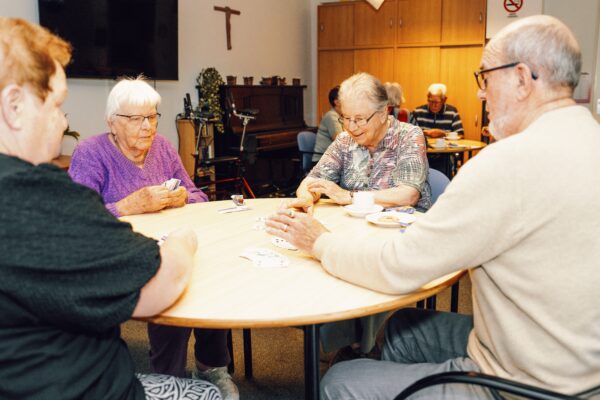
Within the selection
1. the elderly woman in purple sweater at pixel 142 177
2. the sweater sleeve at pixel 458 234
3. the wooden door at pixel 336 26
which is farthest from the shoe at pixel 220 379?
the wooden door at pixel 336 26

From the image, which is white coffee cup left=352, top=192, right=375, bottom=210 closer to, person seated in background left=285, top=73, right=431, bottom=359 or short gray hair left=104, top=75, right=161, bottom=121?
person seated in background left=285, top=73, right=431, bottom=359

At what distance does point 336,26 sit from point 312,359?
23.6ft

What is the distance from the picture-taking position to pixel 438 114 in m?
6.36

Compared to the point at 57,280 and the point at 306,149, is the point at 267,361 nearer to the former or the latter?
the point at 57,280

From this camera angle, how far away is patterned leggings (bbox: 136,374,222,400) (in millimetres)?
→ 1260

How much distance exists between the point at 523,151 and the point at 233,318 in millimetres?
730

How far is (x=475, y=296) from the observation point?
49.6 inches

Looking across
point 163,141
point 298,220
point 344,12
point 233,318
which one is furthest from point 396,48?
point 233,318

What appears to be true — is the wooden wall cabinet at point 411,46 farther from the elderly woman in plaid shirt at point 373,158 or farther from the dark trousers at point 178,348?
the dark trousers at point 178,348

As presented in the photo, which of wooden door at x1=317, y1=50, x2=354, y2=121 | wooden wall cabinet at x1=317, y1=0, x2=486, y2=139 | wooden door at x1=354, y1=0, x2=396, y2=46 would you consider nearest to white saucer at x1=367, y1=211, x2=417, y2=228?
wooden wall cabinet at x1=317, y1=0, x2=486, y2=139

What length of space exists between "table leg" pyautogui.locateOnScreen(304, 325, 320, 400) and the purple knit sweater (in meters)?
1.14

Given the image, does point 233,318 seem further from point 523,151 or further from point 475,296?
point 523,151

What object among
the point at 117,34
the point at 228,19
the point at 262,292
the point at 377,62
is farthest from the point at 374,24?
the point at 262,292

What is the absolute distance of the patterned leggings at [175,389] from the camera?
1.26m
